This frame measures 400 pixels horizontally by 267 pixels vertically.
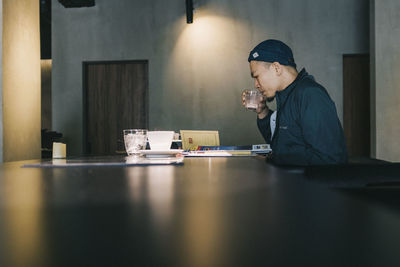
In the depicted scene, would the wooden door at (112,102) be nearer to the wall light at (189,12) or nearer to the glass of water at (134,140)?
the wall light at (189,12)

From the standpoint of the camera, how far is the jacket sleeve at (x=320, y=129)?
5.03 feet

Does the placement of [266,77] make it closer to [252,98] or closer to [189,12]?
[252,98]

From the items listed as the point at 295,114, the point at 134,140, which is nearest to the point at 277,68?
the point at 295,114

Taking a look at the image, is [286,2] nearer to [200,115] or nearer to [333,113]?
[200,115]

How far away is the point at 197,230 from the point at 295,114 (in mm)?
1581

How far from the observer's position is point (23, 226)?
28 centimetres

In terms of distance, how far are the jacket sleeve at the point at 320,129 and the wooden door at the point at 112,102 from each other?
12.3 ft

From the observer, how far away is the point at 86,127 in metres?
5.21

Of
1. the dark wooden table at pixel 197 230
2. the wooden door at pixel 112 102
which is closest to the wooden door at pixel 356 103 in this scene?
the wooden door at pixel 112 102

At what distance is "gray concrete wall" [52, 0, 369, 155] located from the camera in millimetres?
4781

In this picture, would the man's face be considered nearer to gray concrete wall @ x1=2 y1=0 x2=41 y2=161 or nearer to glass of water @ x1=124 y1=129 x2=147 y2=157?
glass of water @ x1=124 y1=129 x2=147 y2=157

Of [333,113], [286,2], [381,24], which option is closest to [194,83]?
[286,2]

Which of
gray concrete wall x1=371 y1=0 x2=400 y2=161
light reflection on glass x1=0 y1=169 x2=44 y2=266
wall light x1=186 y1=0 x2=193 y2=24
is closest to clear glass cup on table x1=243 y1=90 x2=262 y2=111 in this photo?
light reflection on glass x1=0 y1=169 x2=44 y2=266

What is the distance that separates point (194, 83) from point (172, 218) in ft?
15.5
